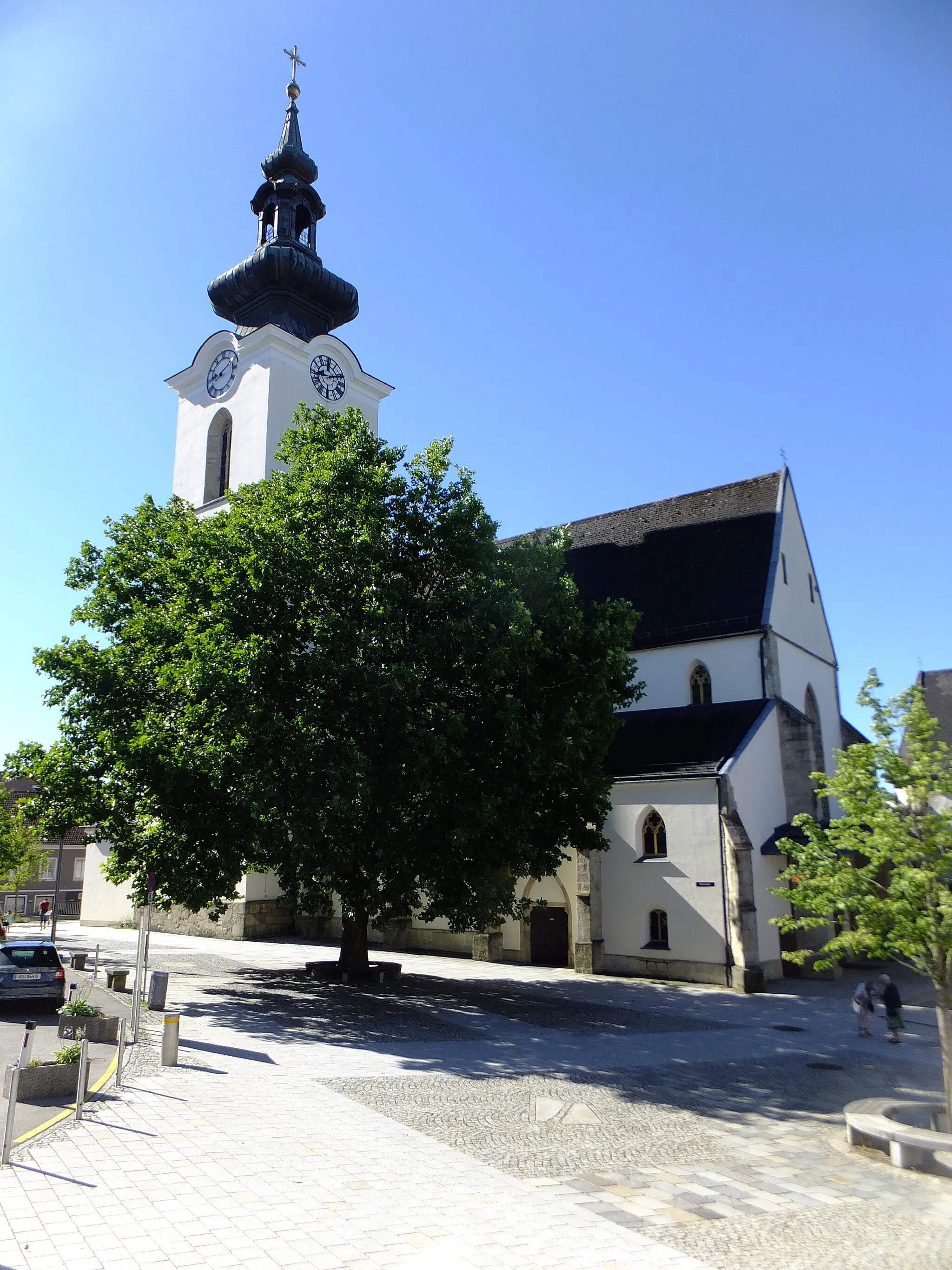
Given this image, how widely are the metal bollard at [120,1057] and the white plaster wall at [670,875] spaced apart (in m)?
15.9

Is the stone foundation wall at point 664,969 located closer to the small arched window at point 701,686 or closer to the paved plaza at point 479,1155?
the paved plaza at point 479,1155

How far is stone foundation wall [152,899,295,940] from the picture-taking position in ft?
104

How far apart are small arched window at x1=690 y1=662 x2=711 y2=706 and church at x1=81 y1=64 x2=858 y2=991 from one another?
0.05 meters

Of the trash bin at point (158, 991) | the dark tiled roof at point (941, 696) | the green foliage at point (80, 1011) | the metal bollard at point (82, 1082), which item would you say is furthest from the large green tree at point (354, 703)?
the dark tiled roof at point (941, 696)

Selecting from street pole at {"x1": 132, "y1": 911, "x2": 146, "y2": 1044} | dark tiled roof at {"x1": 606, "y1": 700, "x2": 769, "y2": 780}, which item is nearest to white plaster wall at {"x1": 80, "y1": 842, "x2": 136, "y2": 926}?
dark tiled roof at {"x1": 606, "y1": 700, "x2": 769, "y2": 780}

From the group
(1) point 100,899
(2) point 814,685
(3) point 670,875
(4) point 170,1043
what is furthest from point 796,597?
(1) point 100,899

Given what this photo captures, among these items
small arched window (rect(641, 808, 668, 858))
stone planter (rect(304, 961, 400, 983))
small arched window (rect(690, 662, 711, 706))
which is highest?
small arched window (rect(690, 662, 711, 706))

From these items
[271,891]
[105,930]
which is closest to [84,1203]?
[271,891]

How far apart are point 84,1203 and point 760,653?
23707 mm

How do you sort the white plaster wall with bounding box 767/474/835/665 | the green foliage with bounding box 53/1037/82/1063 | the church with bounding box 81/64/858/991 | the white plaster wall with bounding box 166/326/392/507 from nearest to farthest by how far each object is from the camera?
1. the green foliage with bounding box 53/1037/82/1063
2. the church with bounding box 81/64/858/991
3. the white plaster wall with bounding box 767/474/835/665
4. the white plaster wall with bounding box 166/326/392/507

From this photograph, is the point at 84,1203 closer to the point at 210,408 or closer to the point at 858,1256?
the point at 858,1256

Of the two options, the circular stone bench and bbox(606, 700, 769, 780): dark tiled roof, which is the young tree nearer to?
the circular stone bench

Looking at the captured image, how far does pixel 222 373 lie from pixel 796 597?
22.9 m

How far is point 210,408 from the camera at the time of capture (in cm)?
3681
